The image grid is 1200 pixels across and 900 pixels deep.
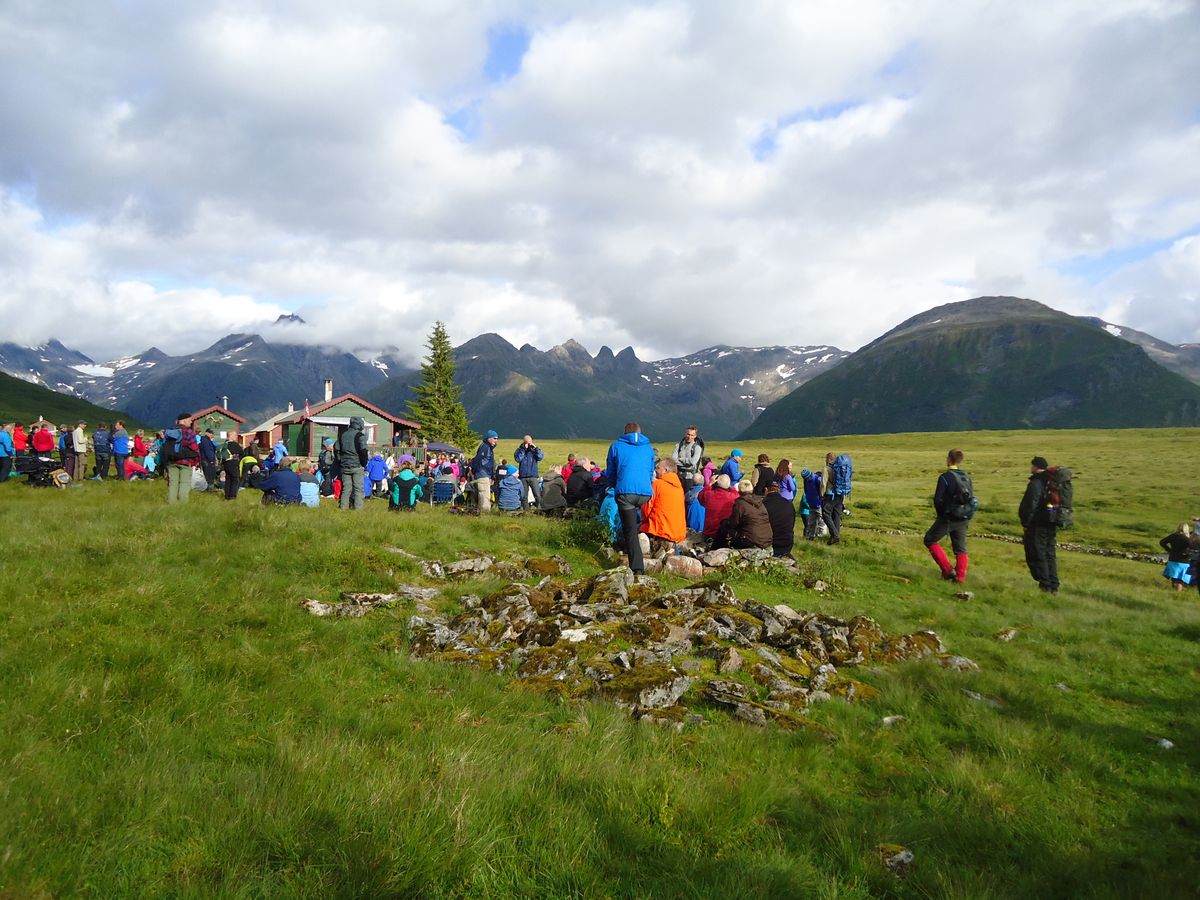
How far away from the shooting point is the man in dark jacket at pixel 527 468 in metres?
20.4

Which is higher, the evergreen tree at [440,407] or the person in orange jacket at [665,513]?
the evergreen tree at [440,407]

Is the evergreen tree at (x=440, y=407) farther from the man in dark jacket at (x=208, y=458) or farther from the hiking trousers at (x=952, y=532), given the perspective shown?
the hiking trousers at (x=952, y=532)

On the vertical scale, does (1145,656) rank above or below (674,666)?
below

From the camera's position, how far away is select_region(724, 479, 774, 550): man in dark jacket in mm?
12906

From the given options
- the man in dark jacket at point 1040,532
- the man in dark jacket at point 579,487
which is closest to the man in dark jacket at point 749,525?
the man in dark jacket at point 1040,532

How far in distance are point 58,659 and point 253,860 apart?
3.90 m

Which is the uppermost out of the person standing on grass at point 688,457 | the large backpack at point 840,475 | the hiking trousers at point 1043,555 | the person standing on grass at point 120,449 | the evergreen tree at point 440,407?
the evergreen tree at point 440,407

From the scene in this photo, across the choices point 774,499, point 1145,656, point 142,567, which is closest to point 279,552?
point 142,567

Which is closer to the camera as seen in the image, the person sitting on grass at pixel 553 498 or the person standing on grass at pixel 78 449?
the person sitting on grass at pixel 553 498

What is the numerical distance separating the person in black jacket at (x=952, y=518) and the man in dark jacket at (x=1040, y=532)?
1361 mm

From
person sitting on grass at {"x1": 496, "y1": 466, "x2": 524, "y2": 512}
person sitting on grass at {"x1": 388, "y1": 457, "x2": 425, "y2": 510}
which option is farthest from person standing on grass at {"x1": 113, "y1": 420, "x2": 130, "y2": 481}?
person sitting on grass at {"x1": 496, "y1": 466, "x2": 524, "y2": 512}

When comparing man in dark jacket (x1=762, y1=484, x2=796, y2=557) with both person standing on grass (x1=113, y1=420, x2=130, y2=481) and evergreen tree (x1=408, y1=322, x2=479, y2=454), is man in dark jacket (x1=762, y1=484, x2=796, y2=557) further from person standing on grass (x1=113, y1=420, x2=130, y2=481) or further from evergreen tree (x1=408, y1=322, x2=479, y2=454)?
evergreen tree (x1=408, y1=322, x2=479, y2=454)

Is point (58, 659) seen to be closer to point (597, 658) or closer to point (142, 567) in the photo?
point (142, 567)

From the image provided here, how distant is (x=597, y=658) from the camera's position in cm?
726
